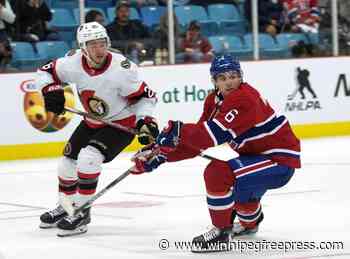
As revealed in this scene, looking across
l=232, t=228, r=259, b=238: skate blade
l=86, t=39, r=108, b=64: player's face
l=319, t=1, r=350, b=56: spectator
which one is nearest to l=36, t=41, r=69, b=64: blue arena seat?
l=319, t=1, r=350, b=56: spectator

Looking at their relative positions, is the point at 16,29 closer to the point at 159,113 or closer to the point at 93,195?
the point at 159,113

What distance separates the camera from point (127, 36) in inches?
422

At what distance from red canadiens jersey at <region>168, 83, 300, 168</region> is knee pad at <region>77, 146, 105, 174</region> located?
2.19 ft

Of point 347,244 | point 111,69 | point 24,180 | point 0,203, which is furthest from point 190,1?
point 347,244

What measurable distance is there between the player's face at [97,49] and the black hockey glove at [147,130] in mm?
408

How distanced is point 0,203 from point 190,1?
501 centimetres

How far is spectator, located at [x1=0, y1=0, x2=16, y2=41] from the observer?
10.1 meters

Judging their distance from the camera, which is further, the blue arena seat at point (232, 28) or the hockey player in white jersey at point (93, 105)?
the blue arena seat at point (232, 28)

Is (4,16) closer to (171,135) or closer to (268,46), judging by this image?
(268,46)

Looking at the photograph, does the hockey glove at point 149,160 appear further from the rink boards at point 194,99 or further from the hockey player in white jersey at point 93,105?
the rink boards at point 194,99

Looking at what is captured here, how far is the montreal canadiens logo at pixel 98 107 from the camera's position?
19.2 feet

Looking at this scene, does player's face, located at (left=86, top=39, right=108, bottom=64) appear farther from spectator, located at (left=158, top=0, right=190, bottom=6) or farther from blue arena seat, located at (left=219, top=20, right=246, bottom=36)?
blue arena seat, located at (left=219, top=20, right=246, bottom=36)

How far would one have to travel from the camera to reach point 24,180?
8.32 m

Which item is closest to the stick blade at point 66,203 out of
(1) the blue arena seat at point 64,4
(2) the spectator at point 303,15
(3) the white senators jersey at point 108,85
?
(3) the white senators jersey at point 108,85
